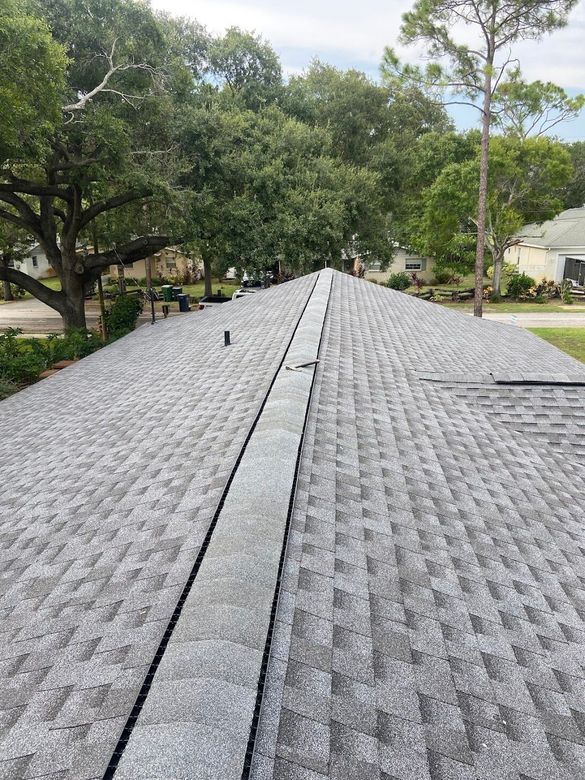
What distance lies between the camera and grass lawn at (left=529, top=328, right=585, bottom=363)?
64.6 feet

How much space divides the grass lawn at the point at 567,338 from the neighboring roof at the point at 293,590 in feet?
49.5

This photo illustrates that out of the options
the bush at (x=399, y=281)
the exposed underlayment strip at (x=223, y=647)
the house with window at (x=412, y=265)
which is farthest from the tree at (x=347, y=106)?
the exposed underlayment strip at (x=223, y=647)

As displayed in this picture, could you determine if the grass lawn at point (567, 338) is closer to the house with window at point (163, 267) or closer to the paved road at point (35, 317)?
the paved road at point (35, 317)

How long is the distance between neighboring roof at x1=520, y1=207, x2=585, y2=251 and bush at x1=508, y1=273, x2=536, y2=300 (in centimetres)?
461

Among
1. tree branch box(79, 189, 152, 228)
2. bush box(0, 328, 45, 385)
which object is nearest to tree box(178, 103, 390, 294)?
tree branch box(79, 189, 152, 228)

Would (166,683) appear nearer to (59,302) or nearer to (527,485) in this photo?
(527,485)

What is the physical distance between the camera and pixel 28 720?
221 centimetres

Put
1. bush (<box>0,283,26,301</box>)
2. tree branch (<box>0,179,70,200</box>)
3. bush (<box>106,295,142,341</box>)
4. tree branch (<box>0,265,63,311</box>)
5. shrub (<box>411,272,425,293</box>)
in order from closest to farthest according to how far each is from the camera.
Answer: tree branch (<box>0,179,70,200</box>), tree branch (<box>0,265,63,311</box>), bush (<box>106,295,142,341</box>), shrub (<box>411,272,425,293</box>), bush (<box>0,283,26,301</box>)

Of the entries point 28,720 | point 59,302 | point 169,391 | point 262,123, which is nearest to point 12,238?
point 59,302

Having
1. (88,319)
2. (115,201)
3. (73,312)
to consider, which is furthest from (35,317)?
(115,201)

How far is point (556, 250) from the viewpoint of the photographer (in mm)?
Result: 36250

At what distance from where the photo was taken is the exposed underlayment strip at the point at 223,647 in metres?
1.76

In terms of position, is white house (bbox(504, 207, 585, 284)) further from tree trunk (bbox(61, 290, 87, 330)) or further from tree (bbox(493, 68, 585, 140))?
tree trunk (bbox(61, 290, 87, 330))

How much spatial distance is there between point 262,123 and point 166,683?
85.6 feet
